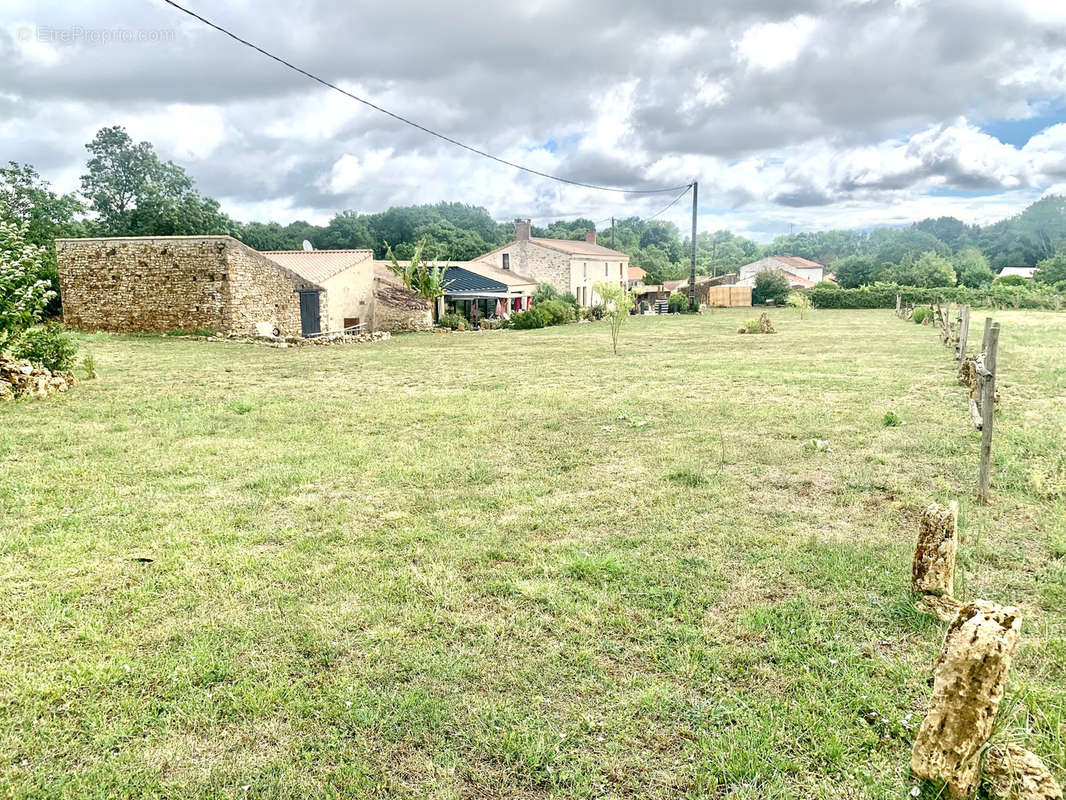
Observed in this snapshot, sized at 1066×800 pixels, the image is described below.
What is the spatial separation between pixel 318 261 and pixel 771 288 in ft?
139

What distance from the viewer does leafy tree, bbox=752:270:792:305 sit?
57.3 m

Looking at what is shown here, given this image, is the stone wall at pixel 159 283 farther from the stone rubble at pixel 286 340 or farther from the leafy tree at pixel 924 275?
the leafy tree at pixel 924 275

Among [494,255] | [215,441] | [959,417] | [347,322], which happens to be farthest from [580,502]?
[494,255]

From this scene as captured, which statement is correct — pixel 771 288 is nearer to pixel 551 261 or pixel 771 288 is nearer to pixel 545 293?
pixel 551 261

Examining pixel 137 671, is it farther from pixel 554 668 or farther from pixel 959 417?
pixel 959 417

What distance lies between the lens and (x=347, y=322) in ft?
99.6

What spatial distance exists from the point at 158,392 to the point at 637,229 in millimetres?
121133

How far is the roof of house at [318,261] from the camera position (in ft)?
93.2

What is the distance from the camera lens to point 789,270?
275 feet

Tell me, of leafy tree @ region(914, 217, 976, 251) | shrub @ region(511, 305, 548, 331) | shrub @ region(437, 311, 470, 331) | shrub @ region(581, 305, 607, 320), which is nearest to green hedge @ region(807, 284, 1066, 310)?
shrub @ region(581, 305, 607, 320)

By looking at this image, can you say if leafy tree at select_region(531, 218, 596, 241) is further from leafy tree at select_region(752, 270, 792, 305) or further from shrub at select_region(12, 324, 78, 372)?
shrub at select_region(12, 324, 78, 372)

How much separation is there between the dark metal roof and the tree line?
5.61 meters

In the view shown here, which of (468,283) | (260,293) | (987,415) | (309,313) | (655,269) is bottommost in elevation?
(987,415)

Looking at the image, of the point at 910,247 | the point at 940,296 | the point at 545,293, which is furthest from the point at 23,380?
the point at 910,247
